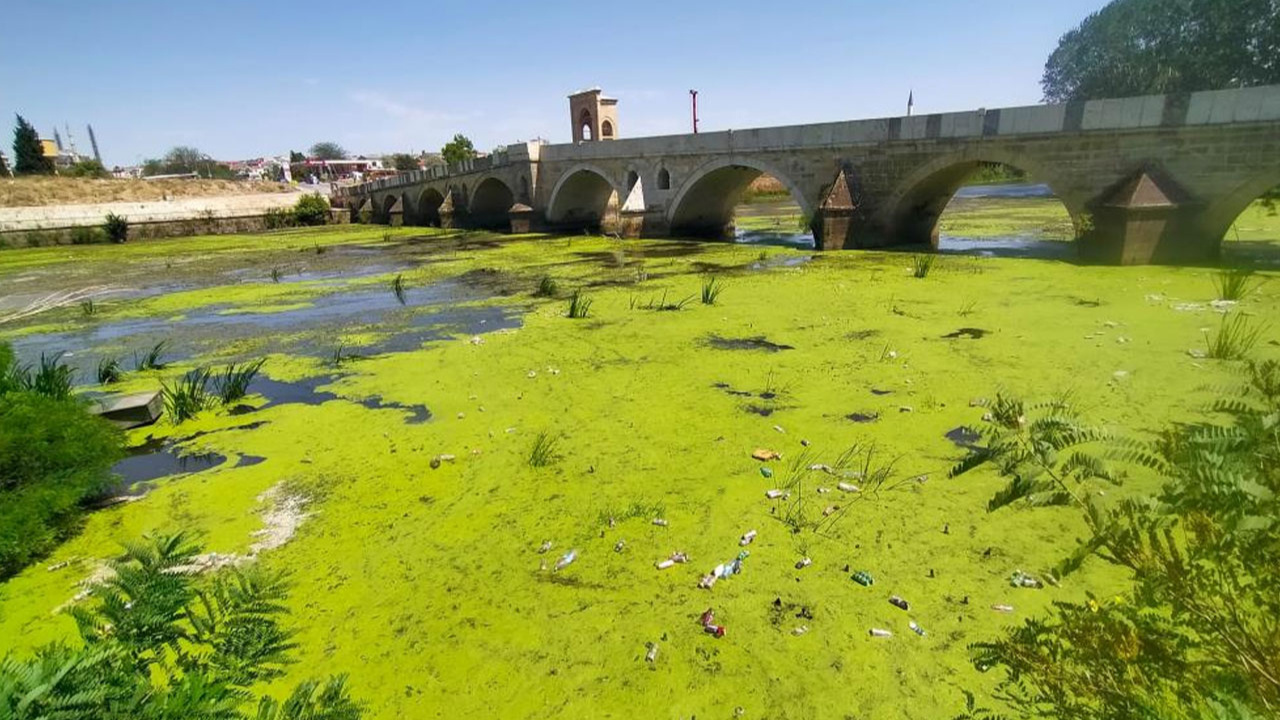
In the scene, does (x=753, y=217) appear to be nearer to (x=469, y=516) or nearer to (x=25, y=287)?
(x=25, y=287)

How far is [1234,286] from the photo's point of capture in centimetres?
877

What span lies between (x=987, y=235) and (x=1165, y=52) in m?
39.3

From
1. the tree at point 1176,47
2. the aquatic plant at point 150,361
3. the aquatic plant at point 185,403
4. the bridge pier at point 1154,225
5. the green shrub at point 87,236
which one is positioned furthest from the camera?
the tree at point 1176,47

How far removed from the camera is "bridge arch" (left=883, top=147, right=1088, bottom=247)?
13.3 m

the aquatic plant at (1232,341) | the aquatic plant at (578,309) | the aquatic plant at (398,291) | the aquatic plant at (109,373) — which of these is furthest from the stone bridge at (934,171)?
the aquatic plant at (109,373)

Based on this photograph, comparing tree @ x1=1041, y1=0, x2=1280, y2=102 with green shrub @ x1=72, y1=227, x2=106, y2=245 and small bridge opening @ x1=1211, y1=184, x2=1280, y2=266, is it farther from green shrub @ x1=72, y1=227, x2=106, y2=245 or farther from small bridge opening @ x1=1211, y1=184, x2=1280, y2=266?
green shrub @ x1=72, y1=227, x2=106, y2=245

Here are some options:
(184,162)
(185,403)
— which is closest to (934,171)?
(185,403)

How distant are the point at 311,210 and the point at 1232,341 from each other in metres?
45.2

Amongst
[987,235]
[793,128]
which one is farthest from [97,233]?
[987,235]

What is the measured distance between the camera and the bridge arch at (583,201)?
25875 mm

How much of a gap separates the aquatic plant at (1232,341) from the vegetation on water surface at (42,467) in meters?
9.47

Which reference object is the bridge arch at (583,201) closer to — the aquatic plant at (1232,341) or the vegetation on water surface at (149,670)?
the aquatic plant at (1232,341)

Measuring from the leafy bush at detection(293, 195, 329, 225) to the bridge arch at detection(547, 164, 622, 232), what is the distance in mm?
22332

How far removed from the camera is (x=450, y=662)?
121 inches
